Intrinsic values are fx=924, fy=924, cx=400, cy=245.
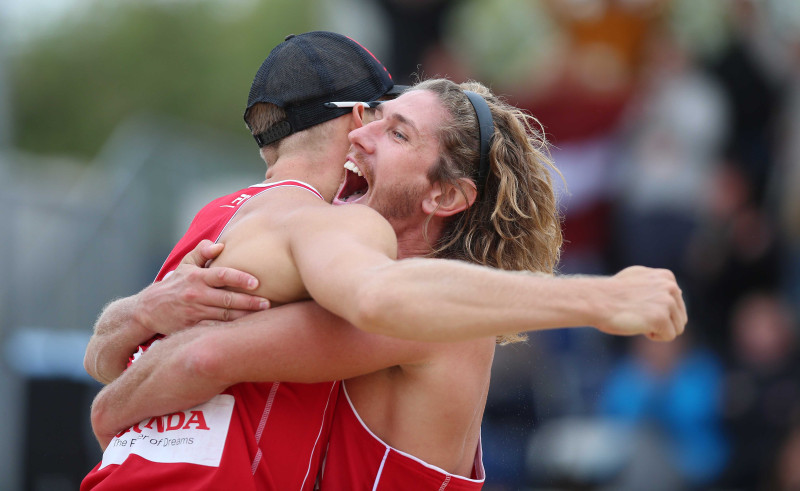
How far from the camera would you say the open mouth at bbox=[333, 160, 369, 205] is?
351cm

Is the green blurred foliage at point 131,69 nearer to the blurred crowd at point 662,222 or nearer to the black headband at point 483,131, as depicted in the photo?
the blurred crowd at point 662,222

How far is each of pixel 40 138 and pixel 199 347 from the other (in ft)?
124

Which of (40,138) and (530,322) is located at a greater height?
(530,322)

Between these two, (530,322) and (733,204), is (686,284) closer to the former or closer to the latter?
(733,204)

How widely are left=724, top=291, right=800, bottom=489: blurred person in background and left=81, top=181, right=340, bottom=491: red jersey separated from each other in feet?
15.5

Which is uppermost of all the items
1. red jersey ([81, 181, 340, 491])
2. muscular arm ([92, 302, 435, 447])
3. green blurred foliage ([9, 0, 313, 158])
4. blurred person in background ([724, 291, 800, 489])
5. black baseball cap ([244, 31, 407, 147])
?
black baseball cap ([244, 31, 407, 147])

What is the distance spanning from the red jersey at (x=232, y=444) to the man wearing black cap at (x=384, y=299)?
1 centimetres

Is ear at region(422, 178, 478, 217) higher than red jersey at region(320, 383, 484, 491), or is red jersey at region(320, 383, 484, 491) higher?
ear at region(422, 178, 478, 217)

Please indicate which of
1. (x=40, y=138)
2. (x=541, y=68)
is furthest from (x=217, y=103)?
(x=541, y=68)

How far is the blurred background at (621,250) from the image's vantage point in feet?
23.2

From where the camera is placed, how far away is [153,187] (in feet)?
35.8

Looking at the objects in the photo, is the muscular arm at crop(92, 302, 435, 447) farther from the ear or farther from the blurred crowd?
the blurred crowd

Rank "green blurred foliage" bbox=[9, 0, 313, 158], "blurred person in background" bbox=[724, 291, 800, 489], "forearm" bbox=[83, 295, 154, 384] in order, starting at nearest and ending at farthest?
"forearm" bbox=[83, 295, 154, 384]
"blurred person in background" bbox=[724, 291, 800, 489]
"green blurred foliage" bbox=[9, 0, 313, 158]

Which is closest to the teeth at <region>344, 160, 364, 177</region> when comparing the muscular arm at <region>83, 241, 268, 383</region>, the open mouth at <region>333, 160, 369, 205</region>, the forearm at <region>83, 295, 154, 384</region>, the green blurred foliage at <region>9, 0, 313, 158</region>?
the open mouth at <region>333, 160, 369, 205</region>
